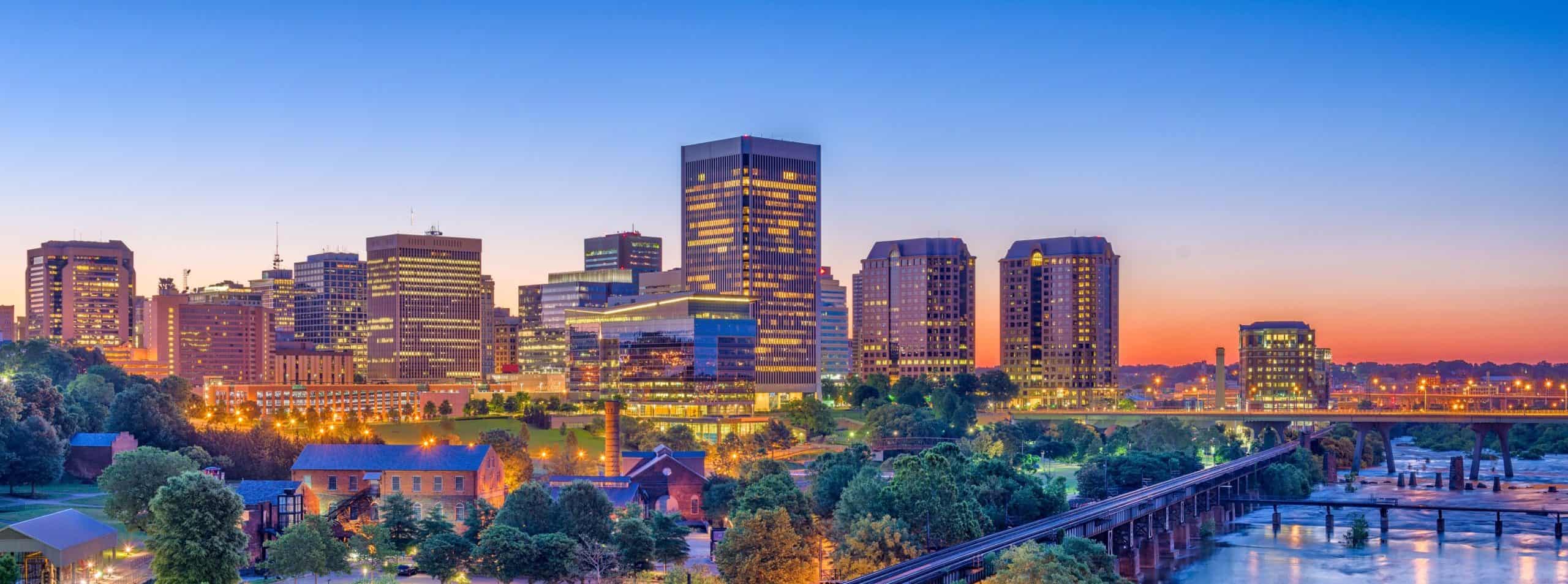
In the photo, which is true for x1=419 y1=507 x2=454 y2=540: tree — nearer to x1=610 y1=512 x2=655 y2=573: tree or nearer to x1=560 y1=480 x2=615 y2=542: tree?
x1=560 y1=480 x2=615 y2=542: tree

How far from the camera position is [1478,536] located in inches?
5374

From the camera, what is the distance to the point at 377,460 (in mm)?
111812

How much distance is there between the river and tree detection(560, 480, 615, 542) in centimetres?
4386

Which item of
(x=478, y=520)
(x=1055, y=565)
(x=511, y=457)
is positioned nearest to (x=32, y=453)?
(x=511, y=457)

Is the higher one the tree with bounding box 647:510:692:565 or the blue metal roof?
the blue metal roof

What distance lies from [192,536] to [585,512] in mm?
23806

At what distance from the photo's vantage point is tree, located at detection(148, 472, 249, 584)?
82.1 m

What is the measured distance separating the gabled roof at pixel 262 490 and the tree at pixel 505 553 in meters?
18.7

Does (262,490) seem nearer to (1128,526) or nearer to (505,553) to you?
(505,553)

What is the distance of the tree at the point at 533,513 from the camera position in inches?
3780

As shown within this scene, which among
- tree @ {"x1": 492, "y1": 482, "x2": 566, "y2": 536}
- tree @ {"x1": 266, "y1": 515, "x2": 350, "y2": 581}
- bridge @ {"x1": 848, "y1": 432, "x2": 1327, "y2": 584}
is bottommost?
bridge @ {"x1": 848, "y1": 432, "x2": 1327, "y2": 584}

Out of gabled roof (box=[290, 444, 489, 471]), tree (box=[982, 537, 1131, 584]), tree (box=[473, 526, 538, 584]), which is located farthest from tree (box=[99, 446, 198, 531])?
tree (box=[982, 537, 1131, 584])

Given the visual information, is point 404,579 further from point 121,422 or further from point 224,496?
point 121,422

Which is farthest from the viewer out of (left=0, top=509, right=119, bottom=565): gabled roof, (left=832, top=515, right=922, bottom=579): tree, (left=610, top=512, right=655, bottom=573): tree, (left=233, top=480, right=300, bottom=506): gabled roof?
(left=233, top=480, right=300, bottom=506): gabled roof
